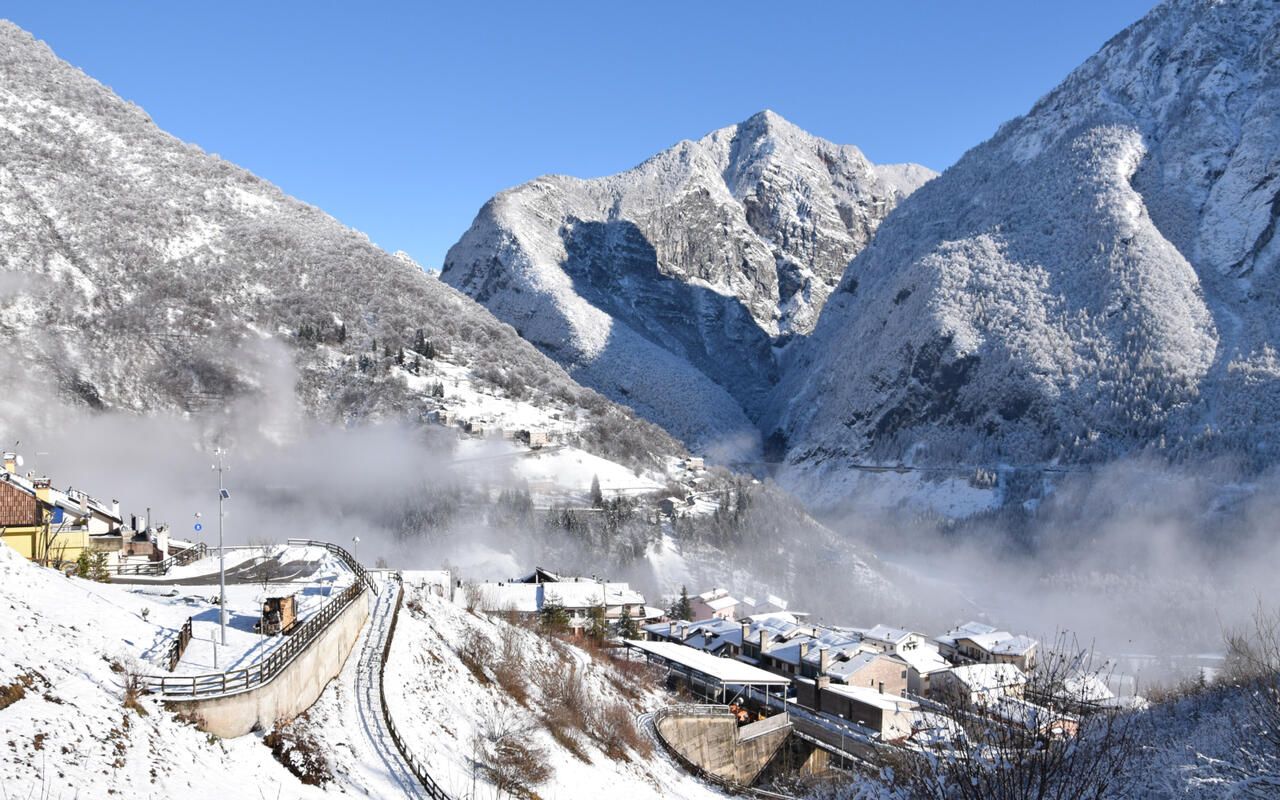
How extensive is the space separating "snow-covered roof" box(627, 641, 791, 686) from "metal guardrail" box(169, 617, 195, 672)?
3110 centimetres

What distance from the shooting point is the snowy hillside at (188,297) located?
5118 inches

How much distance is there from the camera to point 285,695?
20.3 metres

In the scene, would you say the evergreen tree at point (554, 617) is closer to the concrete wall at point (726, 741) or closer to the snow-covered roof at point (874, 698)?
the concrete wall at point (726, 741)

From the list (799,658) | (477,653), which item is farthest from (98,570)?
(799,658)

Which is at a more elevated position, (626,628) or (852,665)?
(852,665)

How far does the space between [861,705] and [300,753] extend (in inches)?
1520

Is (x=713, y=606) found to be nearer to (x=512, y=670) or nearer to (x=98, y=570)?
(x=512, y=670)

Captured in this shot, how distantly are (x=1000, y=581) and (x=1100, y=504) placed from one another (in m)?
33.4

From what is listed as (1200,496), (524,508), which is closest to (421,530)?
(524,508)

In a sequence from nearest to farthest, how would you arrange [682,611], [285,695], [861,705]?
[285,695] → [861,705] → [682,611]

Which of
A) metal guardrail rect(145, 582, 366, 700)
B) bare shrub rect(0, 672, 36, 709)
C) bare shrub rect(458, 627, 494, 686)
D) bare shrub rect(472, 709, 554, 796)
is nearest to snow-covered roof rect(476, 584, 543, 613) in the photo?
bare shrub rect(458, 627, 494, 686)

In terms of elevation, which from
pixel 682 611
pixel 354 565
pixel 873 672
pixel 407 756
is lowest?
pixel 682 611

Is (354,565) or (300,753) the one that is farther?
(354,565)

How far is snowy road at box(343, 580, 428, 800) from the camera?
20.4 meters
